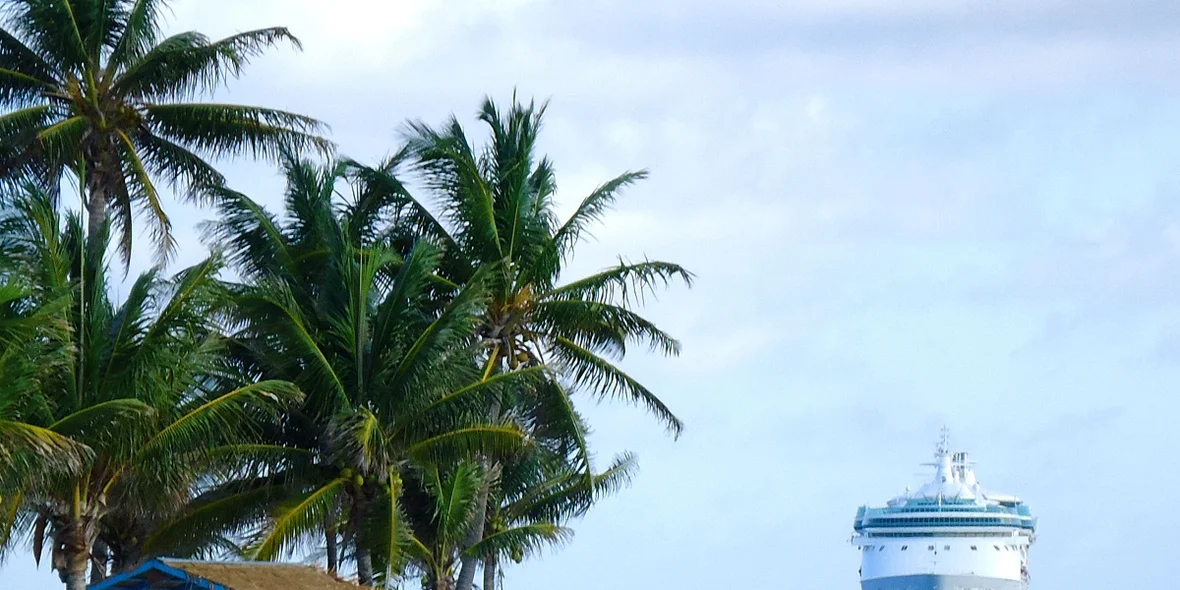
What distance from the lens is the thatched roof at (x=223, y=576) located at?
65.9 feet

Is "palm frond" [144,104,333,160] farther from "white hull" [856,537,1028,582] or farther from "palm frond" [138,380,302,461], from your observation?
A: "white hull" [856,537,1028,582]

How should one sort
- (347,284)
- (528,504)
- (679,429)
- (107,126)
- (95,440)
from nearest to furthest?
(95,440), (347,284), (107,126), (679,429), (528,504)

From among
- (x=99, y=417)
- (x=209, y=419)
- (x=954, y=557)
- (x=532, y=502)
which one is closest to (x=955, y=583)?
(x=954, y=557)

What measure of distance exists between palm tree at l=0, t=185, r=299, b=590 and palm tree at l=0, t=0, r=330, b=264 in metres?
3.87

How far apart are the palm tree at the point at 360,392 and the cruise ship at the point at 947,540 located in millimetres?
60485

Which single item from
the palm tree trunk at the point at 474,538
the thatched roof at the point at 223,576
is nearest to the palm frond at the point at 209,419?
the thatched roof at the point at 223,576

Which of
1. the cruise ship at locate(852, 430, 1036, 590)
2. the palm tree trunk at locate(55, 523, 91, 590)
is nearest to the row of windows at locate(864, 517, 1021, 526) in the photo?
the cruise ship at locate(852, 430, 1036, 590)

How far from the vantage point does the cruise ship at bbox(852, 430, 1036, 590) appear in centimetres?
8319

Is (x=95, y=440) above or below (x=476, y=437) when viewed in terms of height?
below

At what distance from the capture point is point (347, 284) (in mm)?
25125

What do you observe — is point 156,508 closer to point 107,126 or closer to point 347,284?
point 347,284

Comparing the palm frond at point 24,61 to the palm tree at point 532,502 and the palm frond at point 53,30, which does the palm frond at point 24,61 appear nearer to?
the palm frond at point 53,30

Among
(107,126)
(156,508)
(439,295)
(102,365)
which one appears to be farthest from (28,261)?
(439,295)

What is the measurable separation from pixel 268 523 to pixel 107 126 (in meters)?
6.34
